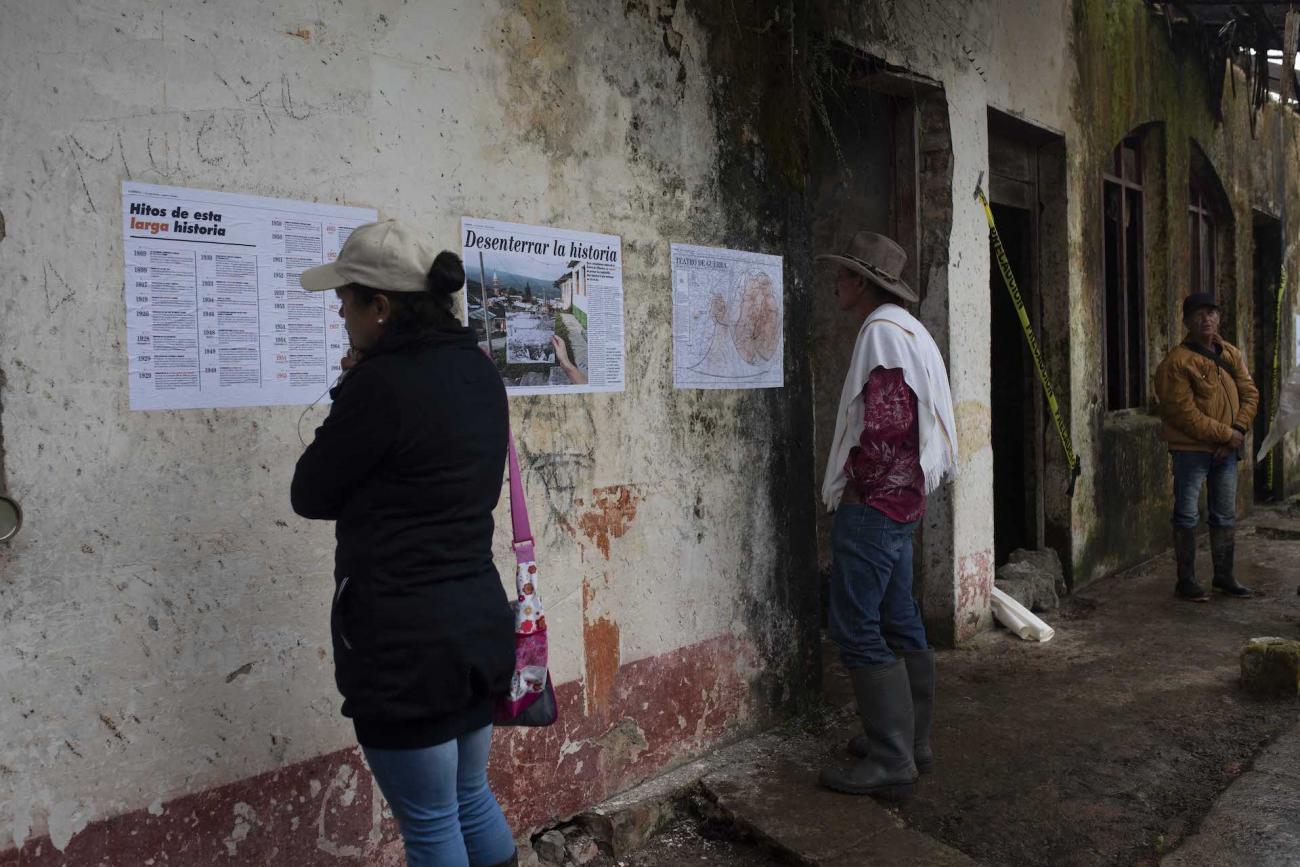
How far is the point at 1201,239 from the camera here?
404 inches

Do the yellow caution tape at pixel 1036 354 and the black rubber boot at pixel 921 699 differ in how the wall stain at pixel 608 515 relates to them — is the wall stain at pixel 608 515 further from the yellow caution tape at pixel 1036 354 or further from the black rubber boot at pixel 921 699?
the yellow caution tape at pixel 1036 354

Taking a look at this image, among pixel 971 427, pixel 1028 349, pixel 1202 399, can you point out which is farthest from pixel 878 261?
pixel 1202 399

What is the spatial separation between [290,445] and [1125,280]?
7212 mm

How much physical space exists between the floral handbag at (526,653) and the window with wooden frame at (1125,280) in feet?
21.6

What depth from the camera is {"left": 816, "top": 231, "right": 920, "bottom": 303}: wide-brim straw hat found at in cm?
391

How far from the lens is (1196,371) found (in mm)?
7004

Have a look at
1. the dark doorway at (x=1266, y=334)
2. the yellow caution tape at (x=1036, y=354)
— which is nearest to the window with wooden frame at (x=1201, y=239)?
the dark doorway at (x=1266, y=334)

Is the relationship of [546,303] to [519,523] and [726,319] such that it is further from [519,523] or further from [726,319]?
[519,523]

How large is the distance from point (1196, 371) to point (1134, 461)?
4.23 ft

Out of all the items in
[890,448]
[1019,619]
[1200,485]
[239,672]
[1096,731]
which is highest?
[890,448]

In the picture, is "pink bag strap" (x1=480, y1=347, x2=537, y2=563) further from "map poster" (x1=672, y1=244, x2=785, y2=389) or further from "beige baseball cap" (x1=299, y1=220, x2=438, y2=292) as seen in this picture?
"map poster" (x1=672, y1=244, x2=785, y2=389)

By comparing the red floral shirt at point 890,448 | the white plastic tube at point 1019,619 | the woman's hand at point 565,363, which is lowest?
the white plastic tube at point 1019,619

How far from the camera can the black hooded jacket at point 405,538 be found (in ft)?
7.32

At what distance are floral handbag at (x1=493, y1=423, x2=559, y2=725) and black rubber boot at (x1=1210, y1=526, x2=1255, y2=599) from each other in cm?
596
